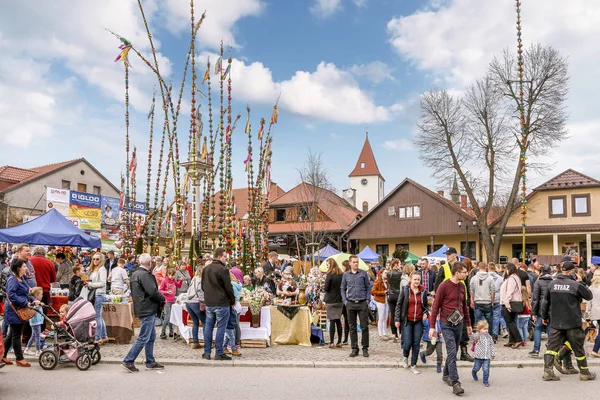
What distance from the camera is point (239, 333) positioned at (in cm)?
1095

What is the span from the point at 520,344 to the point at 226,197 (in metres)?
9.20

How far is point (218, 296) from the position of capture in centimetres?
949

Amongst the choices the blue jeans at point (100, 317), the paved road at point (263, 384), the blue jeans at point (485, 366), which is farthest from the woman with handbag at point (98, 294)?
the blue jeans at point (485, 366)

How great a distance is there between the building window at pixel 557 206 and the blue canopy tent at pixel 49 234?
3083cm

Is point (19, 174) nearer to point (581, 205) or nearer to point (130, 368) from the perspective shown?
point (581, 205)

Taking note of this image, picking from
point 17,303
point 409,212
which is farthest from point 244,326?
point 409,212

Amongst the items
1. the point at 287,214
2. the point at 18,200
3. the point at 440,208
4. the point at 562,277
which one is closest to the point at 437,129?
the point at 440,208

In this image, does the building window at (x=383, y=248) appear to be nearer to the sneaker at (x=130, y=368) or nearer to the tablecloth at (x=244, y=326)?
the tablecloth at (x=244, y=326)

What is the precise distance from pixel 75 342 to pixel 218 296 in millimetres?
2344

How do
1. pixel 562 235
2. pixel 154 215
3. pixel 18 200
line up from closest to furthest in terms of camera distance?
pixel 154 215 → pixel 562 235 → pixel 18 200

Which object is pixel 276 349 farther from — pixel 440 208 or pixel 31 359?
pixel 440 208

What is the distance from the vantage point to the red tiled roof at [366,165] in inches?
3317

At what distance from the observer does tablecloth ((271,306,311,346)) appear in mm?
11617

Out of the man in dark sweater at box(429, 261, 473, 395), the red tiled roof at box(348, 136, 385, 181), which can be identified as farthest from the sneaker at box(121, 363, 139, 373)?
→ the red tiled roof at box(348, 136, 385, 181)
